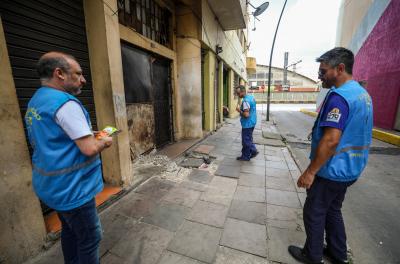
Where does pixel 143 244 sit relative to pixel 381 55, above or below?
below

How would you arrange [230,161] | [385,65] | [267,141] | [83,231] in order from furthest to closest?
[385,65] → [267,141] → [230,161] → [83,231]

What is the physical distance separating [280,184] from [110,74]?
3616mm

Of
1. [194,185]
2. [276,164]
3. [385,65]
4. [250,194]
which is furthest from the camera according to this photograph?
[385,65]

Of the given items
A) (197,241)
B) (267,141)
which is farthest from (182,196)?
(267,141)

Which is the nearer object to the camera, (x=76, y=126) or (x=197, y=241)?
(x=76, y=126)

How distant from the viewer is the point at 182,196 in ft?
11.1

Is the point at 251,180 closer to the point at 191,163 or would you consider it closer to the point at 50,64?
the point at 191,163

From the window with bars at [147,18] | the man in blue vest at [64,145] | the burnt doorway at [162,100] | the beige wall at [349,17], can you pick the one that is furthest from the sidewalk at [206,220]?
the beige wall at [349,17]

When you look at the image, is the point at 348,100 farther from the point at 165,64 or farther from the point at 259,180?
the point at 165,64

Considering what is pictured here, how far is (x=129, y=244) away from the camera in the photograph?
2316 millimetres

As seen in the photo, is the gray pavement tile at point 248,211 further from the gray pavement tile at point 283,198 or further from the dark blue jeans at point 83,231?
the dark blue jeans at point 83,231

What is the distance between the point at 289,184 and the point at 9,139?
419cm

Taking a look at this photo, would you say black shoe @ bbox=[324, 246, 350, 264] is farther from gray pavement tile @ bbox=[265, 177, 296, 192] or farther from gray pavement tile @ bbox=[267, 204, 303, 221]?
gray pavement tile @ bbox=[265, 177, 296, 192]

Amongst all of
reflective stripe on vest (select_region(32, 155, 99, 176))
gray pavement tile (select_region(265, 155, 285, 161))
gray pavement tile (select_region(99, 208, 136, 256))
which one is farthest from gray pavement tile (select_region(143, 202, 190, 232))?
gray pavement tile (select_region(265, 155, 285, 161))
